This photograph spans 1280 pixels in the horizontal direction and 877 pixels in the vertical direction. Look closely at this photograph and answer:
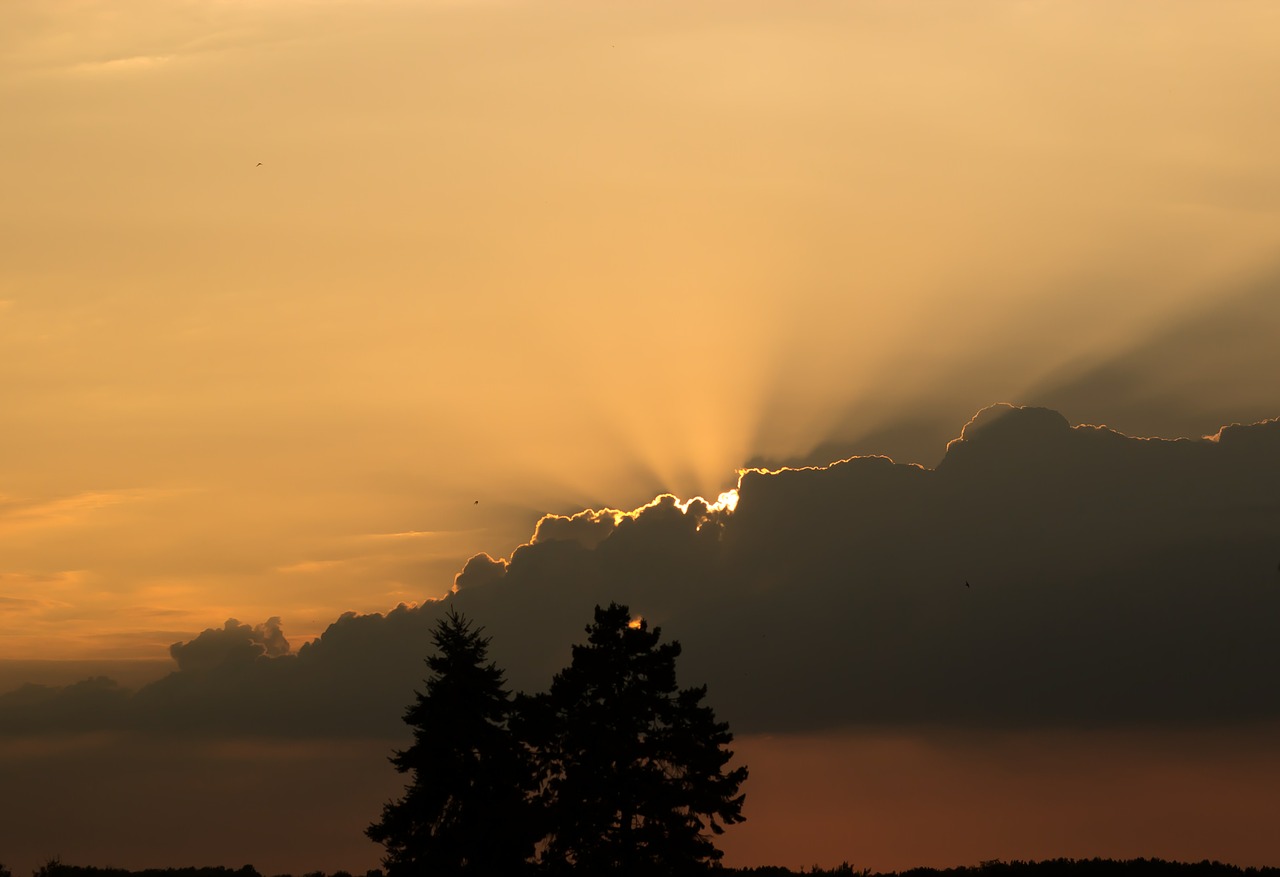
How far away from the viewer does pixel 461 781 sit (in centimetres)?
6994

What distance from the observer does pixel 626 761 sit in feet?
226

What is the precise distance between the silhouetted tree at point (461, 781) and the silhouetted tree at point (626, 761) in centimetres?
143

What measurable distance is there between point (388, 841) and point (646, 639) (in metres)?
15.7

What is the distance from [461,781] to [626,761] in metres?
7.89


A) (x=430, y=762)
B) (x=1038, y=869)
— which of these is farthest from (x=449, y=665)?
(x=1038, y=869)

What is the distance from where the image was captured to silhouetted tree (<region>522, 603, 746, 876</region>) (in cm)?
6856

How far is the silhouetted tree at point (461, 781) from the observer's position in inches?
2736

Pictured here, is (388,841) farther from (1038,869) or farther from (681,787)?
(1038,869)

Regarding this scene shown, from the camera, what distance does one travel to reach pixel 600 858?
6850cm

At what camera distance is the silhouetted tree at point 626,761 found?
68562mm

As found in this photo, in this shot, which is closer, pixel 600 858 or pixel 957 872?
pixel 600 858

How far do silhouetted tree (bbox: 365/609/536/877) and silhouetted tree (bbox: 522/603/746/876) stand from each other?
1.43 metres

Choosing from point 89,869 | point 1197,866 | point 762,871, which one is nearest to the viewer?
point 1197,866

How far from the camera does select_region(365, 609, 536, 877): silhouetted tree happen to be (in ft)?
228
